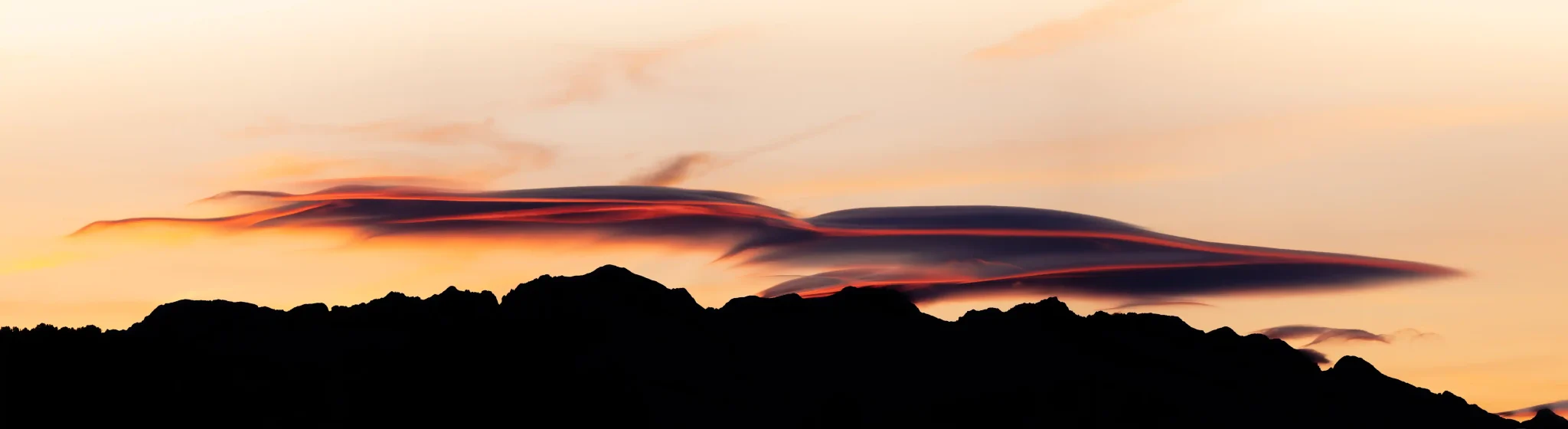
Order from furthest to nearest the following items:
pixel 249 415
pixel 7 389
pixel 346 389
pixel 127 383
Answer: pixel 346 389
pixel 249 415
pixel 127 383
pixel 7 389

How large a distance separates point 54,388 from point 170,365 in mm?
23259

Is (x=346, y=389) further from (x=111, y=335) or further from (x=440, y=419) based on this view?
(x=111, y=335)

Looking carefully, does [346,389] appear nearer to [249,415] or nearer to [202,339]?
[202,339]

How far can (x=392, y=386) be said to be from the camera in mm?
186625

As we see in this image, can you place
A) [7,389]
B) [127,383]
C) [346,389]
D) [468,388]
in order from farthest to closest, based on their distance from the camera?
[468,388] → [346,389] → [127,383] → [7,389]

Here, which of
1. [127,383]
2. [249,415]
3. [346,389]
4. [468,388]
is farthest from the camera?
[468,388]

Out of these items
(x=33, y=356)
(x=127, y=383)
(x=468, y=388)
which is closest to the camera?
(x=33, y=356)

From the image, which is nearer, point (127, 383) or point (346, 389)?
point (127, 383)

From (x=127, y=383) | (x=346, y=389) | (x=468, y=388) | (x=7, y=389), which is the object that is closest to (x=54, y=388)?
(x=7, y=389)

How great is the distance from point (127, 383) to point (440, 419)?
55.0m

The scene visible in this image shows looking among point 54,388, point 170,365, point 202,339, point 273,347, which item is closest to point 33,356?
point 54,388

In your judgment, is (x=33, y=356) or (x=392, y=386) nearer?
(x=33, y=356)

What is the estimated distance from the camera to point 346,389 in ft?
580

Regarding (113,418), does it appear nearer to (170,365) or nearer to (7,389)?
(7,389)
